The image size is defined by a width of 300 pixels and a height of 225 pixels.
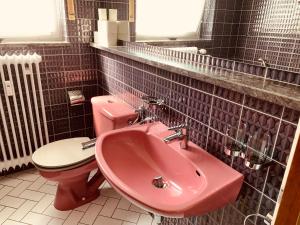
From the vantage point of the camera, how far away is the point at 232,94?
940 millimetres

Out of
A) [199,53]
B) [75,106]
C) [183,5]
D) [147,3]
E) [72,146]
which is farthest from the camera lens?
[75,106]

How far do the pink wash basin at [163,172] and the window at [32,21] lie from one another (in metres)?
1.23

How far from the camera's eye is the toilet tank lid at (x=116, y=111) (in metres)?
1.52

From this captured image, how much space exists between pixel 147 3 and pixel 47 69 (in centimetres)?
98

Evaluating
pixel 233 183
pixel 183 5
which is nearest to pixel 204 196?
pixel 233 183

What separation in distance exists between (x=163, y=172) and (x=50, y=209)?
3.40ft

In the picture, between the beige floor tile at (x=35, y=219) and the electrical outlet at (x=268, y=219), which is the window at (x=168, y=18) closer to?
the electrical outlet at (x=268, y=219)

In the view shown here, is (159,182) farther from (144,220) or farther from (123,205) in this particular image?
(123,205)

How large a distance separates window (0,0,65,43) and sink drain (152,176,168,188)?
1.51 m

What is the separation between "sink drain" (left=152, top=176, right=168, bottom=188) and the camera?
1.13 m

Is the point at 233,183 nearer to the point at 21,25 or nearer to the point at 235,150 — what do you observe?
the point at 235,150

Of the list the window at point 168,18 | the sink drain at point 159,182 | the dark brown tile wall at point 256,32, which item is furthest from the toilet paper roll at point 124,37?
the sink drain at point 159,182

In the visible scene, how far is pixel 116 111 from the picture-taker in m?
1.57

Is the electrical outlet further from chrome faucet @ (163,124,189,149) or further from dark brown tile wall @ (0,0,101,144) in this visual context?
dark brown tile wall @ (0,0,101,144)
